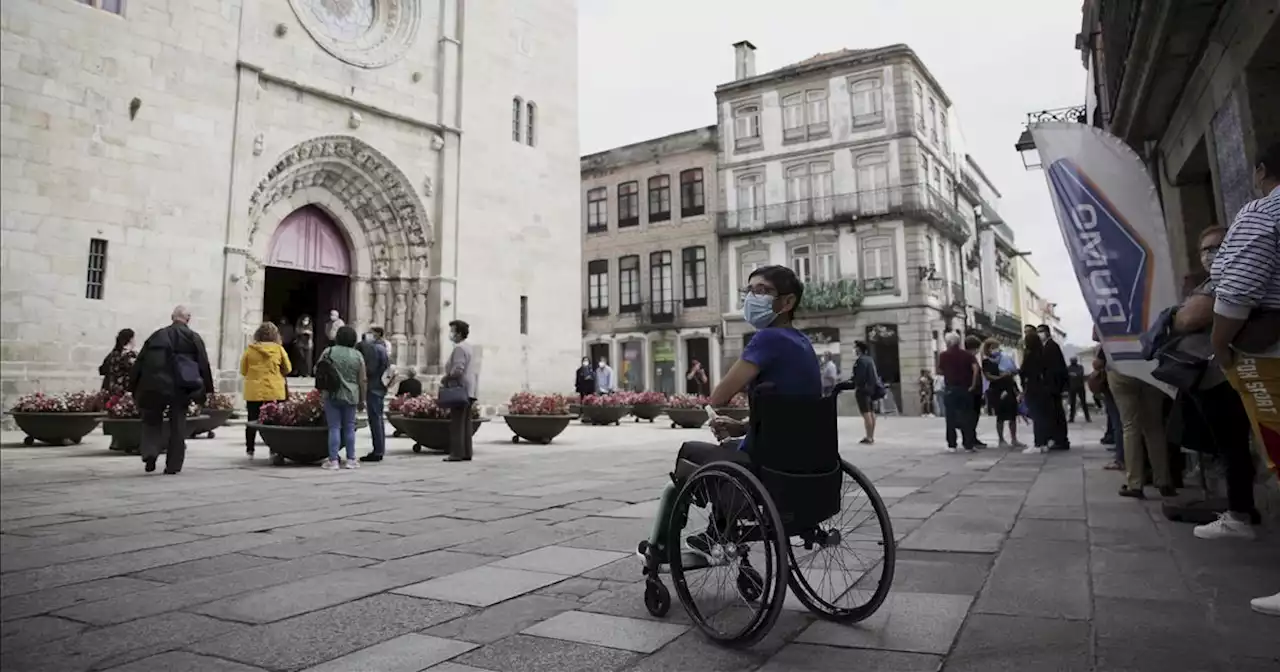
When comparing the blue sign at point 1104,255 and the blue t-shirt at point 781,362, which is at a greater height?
the blue sign at point 1104,255

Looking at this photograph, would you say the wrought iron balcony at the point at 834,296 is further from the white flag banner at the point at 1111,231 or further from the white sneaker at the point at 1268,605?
the white sneaker at the point at 1268,605

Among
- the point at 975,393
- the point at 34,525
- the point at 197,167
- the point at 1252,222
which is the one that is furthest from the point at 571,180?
the point at 1252,222

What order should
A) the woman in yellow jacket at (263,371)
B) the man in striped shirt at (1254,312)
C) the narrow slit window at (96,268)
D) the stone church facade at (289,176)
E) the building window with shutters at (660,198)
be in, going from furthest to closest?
the building window with shutters at (660,198), the narrow slit window at (96,268), the stone church facade at (289,176), the woman in yellow jacket at (263,371), the man in striped shirt at (1254,312)

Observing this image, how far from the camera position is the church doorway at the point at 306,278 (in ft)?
53.4

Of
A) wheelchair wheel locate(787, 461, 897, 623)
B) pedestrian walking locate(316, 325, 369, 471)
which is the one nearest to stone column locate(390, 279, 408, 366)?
pedestrian walking locate(316, 325, 369, 471)

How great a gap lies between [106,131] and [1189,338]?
15.7 metres

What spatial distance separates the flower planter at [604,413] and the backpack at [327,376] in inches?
347

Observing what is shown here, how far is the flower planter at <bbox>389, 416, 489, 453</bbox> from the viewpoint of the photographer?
31.5ft

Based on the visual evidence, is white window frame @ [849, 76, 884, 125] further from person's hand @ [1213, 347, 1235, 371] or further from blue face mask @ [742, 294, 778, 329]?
blue face mask @ [742, 294, 778, 329]

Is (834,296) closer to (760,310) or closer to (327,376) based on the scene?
(327,376)

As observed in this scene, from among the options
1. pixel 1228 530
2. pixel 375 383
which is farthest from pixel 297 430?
pixel 1228 530

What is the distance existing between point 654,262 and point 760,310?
30.5 m

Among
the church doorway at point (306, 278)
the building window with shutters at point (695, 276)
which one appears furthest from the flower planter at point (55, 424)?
the building window with shutters at point (695, 276)

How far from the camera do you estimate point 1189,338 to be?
12.2ft
